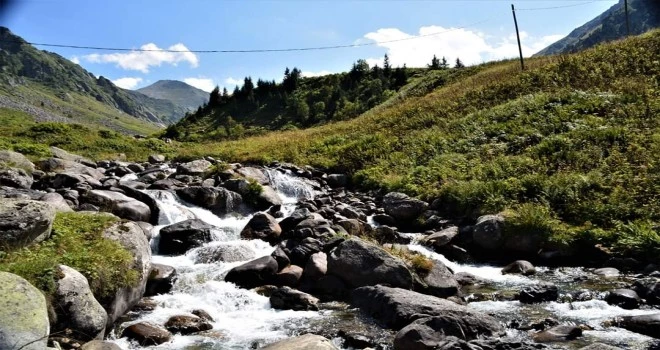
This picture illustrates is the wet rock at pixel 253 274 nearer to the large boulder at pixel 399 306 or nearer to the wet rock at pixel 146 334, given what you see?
the large boulder at pixel 399 306

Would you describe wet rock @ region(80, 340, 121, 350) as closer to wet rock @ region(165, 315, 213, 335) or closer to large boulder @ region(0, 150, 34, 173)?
wet rock @ region(165, 315, 213, 335)

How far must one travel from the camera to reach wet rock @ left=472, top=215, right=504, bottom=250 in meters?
14.7

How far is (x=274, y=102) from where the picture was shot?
85.5 meters

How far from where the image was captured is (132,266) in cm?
991

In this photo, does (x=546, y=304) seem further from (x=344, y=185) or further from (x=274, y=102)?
(x=274, y=102)

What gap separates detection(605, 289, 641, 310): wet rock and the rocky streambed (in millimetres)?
25

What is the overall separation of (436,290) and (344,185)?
1435 centimetres

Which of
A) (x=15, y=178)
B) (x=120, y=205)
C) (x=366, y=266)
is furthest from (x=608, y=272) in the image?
(x=15, y=178)

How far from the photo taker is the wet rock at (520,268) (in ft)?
42.1

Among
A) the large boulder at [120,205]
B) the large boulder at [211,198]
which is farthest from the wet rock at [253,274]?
the large boulder at [211,198]

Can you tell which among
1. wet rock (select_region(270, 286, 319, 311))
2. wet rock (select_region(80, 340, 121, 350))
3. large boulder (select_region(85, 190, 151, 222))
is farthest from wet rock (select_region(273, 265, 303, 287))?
large boulder (select_region(85, 190, 151, 222))

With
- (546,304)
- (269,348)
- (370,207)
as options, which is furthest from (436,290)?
(370,207)

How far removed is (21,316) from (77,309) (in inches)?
71.7

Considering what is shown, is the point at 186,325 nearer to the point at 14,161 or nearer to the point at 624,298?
the point at 624,298
